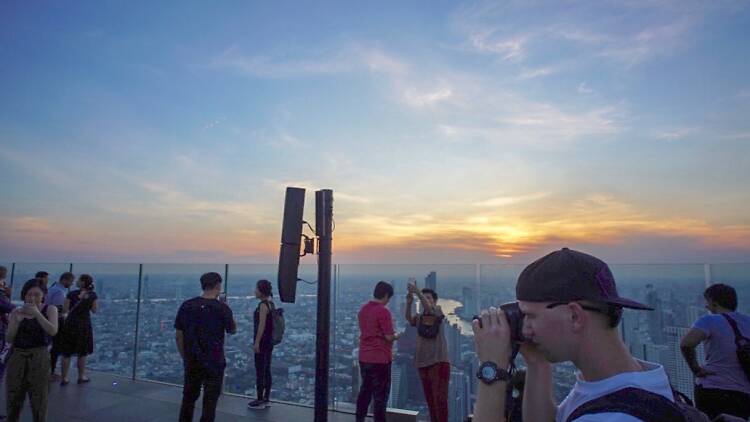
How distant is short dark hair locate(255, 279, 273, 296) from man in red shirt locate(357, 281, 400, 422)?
5.40 ft

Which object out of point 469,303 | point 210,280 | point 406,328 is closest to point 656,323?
point 469,303

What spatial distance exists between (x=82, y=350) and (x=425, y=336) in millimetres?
5602

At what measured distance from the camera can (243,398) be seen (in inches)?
270

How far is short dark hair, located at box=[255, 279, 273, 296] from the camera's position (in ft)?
19.9

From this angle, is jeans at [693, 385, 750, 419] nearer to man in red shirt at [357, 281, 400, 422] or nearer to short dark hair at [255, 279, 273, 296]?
man in red shirt at [357, 281, 400, 422]

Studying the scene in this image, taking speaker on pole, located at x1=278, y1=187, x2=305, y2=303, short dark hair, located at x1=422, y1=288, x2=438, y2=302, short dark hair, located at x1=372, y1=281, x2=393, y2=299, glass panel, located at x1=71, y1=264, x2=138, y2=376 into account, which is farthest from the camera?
glass panel, located at x1=71, y1=264, x2=138, y2=376

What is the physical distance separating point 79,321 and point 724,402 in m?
8.23

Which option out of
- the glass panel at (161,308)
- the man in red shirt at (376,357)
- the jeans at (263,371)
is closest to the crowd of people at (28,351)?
the jeans at (263,371)

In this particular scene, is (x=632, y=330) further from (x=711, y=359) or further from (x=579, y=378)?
(x=579, y=378)

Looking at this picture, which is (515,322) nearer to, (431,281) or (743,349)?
(743,349)

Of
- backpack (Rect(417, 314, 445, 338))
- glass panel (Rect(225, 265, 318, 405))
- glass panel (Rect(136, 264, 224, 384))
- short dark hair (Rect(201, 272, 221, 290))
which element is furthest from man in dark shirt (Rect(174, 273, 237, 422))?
glass panel (Rect(136, 264, 224, 384))

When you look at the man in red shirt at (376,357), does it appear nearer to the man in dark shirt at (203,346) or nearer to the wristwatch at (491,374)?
the man in dark shirt at (203,346)

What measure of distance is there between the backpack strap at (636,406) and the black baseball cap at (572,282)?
0.71ft

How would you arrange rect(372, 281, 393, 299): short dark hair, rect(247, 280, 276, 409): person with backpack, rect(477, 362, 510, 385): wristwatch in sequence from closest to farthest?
rect(477, 362, 510, 385): wristwatch → rect(372, 281, 393, 299): short dark hair → rect(247, 280, 276, 409): person with backpack
